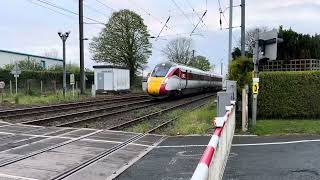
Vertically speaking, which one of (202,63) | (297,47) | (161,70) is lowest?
(161,70)

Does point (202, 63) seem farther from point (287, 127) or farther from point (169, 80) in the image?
point (287, 127)

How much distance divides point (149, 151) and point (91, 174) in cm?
305

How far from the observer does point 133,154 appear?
39.4 feet

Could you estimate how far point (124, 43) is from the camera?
233 ft

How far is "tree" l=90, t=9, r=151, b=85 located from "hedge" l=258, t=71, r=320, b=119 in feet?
169

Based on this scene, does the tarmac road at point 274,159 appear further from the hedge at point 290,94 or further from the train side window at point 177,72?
the train side window at point 177,72

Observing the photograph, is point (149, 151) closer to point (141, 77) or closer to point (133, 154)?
point (133, 154)

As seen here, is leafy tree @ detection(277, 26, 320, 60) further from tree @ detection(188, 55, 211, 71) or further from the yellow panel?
tree @ detection(188, 55, 211, 71)

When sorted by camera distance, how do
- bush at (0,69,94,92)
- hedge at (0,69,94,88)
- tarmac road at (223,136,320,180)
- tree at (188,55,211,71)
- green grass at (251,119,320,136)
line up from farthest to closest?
1. tree at (188,55,211,71)
2. hedge at (0,69,94,88)
3. bush at (0,69,94,92)
4. green grass at (251,119,320,136)
5. tarmac road at (223,136,320,180)

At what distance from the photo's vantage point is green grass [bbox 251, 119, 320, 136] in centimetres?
1600

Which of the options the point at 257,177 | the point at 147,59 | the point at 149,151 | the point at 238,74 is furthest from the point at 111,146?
the point at 147,59

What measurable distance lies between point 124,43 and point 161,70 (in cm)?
3306

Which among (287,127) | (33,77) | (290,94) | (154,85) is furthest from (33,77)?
(287,127)

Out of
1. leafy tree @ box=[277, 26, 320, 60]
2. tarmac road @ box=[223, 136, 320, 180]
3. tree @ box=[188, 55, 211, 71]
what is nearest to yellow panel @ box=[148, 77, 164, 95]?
leafy tree @ box=[277, 26, 320, 60]
